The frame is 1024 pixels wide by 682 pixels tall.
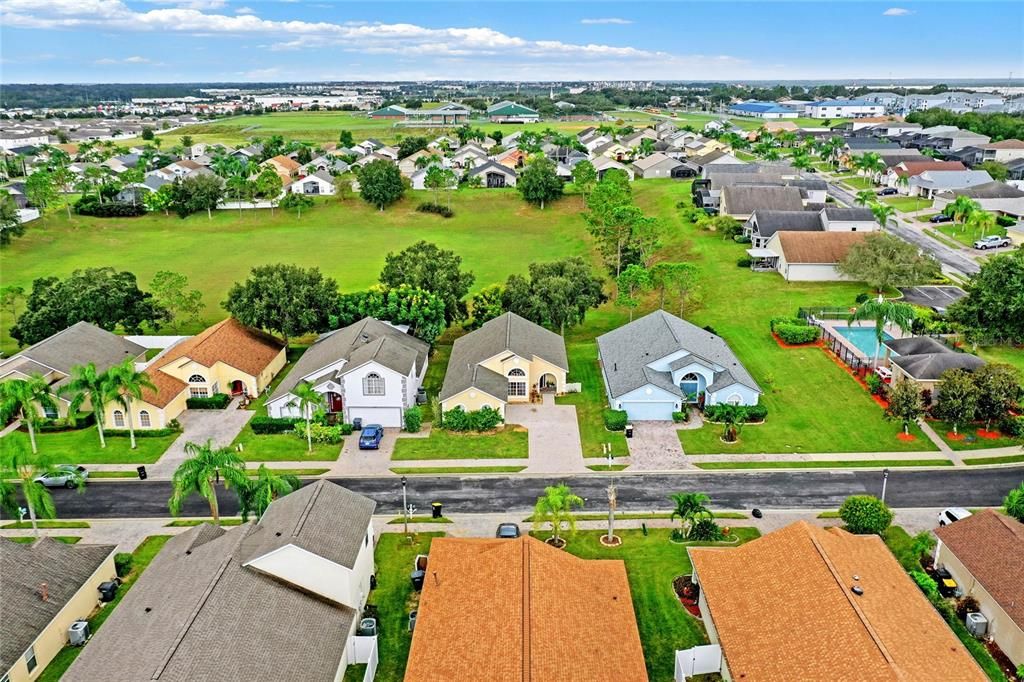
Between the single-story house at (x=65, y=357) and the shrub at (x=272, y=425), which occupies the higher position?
the single-story house at (x=65, y=357)

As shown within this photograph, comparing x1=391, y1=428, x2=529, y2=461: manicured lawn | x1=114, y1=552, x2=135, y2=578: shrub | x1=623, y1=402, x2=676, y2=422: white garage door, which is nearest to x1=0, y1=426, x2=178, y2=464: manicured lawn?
x1=114, y1=552, x2=135, y2=578: shrub

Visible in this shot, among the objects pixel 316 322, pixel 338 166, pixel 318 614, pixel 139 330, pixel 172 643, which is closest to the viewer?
pixel 172 643

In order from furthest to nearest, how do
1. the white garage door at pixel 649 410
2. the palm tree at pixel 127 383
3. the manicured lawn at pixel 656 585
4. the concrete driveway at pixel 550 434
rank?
the white garage door at pixel 649 410 → the palm tree at pixel 127 383 → the concrete driveway at pixel 550 434 → the manicured lawn at pixel 656 585

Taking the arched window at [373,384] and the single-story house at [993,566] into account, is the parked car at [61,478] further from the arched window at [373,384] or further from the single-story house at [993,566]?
the single-story house at [993,566]

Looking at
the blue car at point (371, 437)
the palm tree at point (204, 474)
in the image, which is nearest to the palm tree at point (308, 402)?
the blue car at point (371, 437)

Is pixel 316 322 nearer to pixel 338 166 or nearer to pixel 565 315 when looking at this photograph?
pixel 565 315

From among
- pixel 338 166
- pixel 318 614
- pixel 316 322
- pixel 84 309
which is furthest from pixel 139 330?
pixel 338 166
